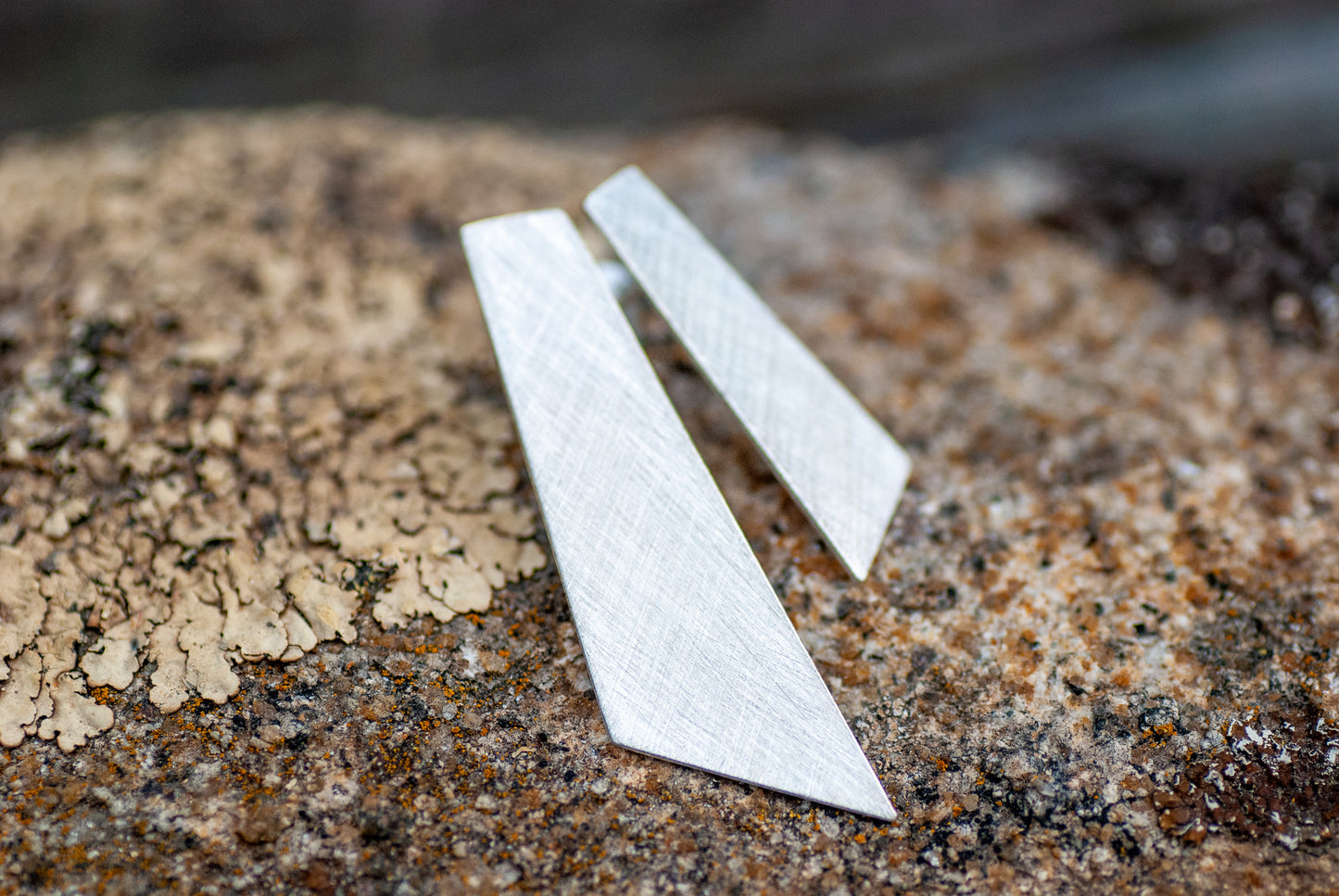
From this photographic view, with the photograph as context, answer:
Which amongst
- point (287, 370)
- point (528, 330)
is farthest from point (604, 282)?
point (287, 370)

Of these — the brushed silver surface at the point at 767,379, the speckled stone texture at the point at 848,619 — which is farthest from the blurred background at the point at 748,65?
the brushed silver surface at the point at 767,379

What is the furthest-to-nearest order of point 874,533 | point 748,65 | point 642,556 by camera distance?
point 748,65 → point 874,533 → point 642,556

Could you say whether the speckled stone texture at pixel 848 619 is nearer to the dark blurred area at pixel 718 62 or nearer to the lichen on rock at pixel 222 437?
the lichen on rock at pixel 222 437

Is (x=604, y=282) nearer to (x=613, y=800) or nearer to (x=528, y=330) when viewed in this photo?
(x=528, y=330)

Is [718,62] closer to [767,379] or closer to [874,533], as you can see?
[767,379]

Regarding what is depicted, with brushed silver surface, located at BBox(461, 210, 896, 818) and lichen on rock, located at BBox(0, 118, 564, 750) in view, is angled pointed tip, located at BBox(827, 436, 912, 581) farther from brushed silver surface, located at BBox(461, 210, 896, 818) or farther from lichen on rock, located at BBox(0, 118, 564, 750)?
lichen on rock, located at BBox(0, 118, 564, 750)

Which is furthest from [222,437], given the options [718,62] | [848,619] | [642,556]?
[718,62]
